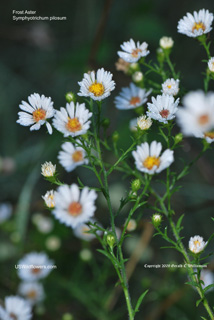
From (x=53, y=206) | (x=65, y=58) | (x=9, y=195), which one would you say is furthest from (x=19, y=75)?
(x=53, y=206)

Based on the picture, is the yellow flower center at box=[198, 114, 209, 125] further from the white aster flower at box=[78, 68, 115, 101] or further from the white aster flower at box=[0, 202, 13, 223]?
the white aster flower at box=[0, 202, 13, 223]

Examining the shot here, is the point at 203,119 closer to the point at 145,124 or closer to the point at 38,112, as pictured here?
the point at 145,124

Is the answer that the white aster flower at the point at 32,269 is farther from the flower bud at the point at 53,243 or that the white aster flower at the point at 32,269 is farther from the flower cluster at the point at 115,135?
the flower cluster at the point at 115,135

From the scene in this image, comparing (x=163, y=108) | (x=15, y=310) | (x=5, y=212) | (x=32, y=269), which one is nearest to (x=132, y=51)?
(x=163, y=108)

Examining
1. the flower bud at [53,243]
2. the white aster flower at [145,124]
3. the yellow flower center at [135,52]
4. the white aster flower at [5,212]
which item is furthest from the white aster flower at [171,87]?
the white aster flower at [5,212]

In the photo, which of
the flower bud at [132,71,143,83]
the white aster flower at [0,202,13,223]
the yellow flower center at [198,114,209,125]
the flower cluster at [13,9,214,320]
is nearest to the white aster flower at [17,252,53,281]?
the white aster flower at [0,202,13,223]

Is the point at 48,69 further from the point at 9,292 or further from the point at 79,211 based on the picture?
the point at 79,211
